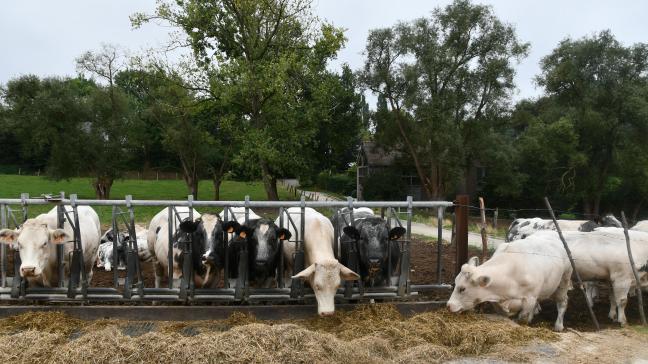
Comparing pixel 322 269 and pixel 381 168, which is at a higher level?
pixel 381 168

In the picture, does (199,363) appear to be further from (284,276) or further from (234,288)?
(284,276)

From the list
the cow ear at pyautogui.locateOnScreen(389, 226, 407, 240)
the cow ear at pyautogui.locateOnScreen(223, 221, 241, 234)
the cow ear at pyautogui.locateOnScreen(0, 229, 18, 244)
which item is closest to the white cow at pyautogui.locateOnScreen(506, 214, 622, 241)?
the cow ear at pyautogui.locateOnScreen(389, 226, 407, 240)

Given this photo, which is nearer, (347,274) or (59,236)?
(347,274)

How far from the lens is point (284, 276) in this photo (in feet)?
29.8

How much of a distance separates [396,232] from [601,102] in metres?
32.5

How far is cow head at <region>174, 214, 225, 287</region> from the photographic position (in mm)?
8219

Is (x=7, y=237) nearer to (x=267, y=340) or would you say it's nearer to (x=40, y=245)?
(x=40, y=245)

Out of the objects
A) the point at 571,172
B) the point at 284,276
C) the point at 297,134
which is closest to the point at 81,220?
the point at 284,276

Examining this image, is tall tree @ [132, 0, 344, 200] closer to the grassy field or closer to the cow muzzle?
the grassy field

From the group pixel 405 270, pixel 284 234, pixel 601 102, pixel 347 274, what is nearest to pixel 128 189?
pixel 601 102

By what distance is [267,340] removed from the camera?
20.0 feet

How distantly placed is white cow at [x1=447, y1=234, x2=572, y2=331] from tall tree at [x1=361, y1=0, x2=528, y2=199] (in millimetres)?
24977

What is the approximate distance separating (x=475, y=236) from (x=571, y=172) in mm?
20403

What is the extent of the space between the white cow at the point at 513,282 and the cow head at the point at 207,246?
3649 mm
